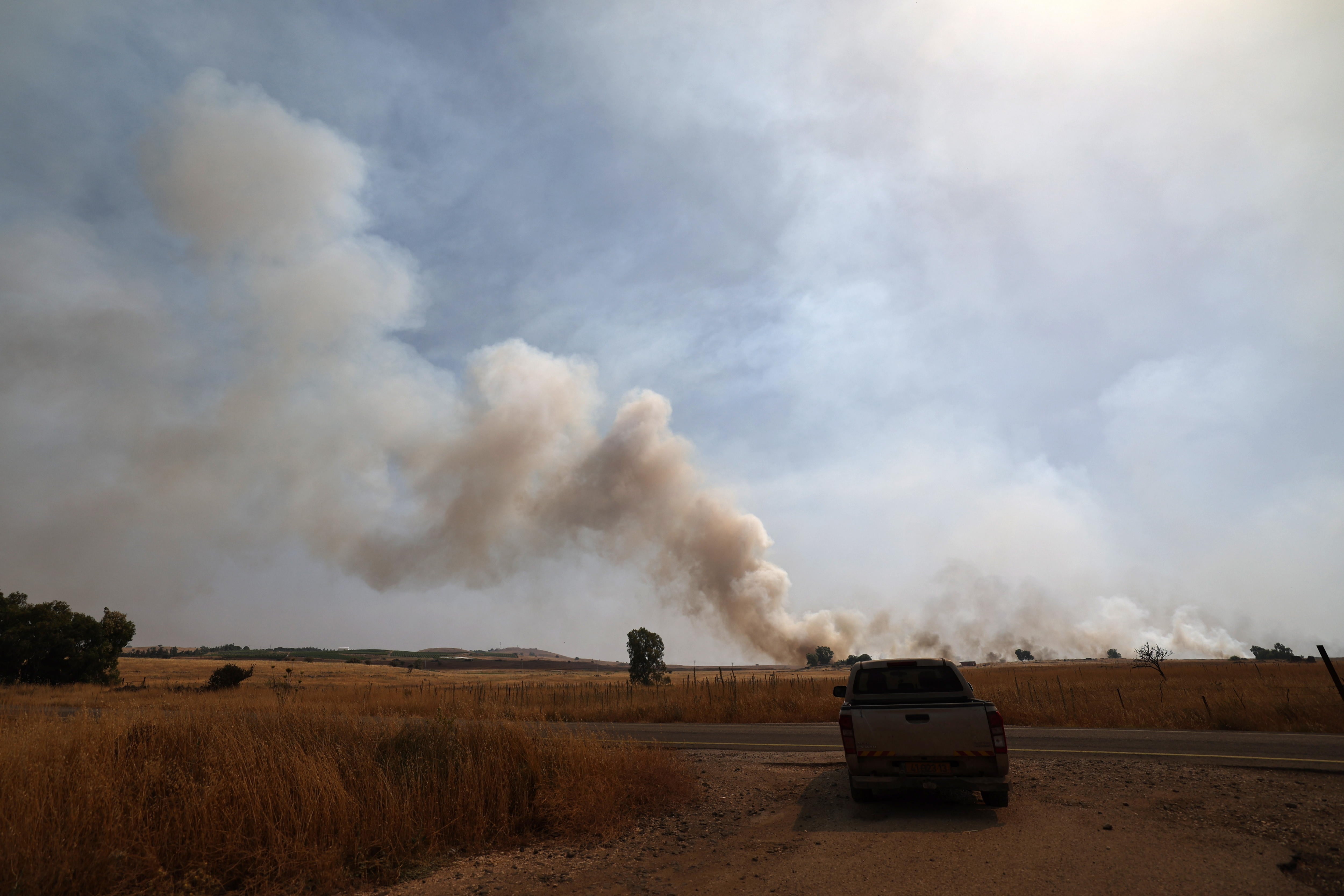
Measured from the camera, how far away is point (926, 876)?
6.39 metres

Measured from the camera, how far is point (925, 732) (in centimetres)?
873

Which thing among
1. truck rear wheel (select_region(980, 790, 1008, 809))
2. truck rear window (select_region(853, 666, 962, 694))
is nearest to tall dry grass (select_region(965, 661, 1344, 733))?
truck rear window (select_region(853, 666, 962, 694))

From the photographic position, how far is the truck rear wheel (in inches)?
346

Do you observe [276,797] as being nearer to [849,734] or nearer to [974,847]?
[849,734]

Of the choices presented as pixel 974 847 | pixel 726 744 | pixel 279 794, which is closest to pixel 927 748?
pixel 974 847

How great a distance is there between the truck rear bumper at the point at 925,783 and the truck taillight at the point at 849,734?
14.4 inches

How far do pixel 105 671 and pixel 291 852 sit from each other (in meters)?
59.7

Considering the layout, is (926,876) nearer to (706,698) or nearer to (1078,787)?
(1078,787)

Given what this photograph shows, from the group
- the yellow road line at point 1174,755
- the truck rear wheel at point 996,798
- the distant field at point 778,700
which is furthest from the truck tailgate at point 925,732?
the distant field at point 778,700

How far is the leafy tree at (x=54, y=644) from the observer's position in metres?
45.1

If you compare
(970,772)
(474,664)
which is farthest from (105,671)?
(474,664)

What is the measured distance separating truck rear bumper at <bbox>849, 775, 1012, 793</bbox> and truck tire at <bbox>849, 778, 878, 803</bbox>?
0.11 m

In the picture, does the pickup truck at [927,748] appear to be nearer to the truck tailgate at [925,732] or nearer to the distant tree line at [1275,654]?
the truck tailgate at [925,732]

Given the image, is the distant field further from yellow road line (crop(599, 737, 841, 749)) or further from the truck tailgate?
the truck tailgate
